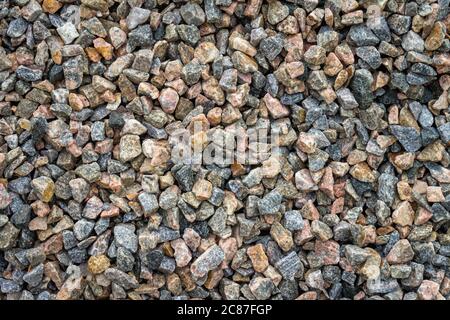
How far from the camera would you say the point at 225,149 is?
1.79 metres

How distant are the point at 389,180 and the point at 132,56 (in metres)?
0.96

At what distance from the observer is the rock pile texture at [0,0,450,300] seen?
5.78 ft

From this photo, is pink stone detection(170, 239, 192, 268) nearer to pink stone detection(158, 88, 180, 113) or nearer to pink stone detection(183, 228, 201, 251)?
A: pink stone detection(183, 228, 201, 251)

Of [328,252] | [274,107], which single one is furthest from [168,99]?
[328,252]

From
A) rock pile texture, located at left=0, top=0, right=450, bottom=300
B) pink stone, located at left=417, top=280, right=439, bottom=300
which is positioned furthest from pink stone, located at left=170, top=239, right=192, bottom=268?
pink stone, located at left=417, top=280, right=439, bottom=300

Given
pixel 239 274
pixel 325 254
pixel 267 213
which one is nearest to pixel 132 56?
pixel 267 213

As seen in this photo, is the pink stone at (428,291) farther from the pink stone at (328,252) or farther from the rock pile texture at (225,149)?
the pink stone at (328,252)

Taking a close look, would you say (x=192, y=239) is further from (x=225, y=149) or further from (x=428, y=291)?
(x=428, y=291)

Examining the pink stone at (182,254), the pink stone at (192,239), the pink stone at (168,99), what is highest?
the pink stone at (168,99)

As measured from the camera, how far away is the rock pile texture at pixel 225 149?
1761mm

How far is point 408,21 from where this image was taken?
182 cm

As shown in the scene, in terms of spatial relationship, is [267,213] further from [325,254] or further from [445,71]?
[445,71]

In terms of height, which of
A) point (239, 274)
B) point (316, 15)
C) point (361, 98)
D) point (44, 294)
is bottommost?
point (44, 294)

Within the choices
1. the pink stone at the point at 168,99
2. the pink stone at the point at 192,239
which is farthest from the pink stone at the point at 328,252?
the pink stone at the point at 168,99
